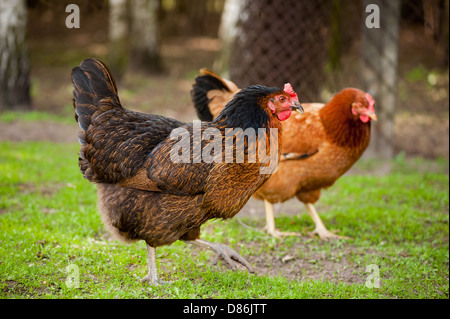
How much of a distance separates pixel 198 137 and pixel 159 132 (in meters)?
0.43

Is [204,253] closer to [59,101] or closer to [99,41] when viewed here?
[59,101]

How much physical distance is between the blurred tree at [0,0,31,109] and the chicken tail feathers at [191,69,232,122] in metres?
5.62

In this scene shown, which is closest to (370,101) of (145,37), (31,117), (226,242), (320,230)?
(320,230)

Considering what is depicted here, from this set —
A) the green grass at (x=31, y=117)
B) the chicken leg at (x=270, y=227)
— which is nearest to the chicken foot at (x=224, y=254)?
the chicken leg at (x=270, y=227)

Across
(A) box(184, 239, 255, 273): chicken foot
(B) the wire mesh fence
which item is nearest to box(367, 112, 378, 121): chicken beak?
(A) box(184, 239, 255, 273): chicken foot

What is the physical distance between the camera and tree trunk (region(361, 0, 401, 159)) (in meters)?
7.71

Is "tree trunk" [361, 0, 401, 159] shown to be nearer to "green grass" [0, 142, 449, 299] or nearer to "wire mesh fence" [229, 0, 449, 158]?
"wire mesh fence" [229, 0, 449, 158]

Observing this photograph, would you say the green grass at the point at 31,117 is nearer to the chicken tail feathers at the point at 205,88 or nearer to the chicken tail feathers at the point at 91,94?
the chicken tail feathers at the point at 205,88

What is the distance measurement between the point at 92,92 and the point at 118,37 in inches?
324

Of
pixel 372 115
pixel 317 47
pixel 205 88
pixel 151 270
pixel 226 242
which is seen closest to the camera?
pixel 151 270

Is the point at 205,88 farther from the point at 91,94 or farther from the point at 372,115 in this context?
the point at 372,115

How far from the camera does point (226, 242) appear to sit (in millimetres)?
4855

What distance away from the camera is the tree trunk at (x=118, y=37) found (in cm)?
1147
